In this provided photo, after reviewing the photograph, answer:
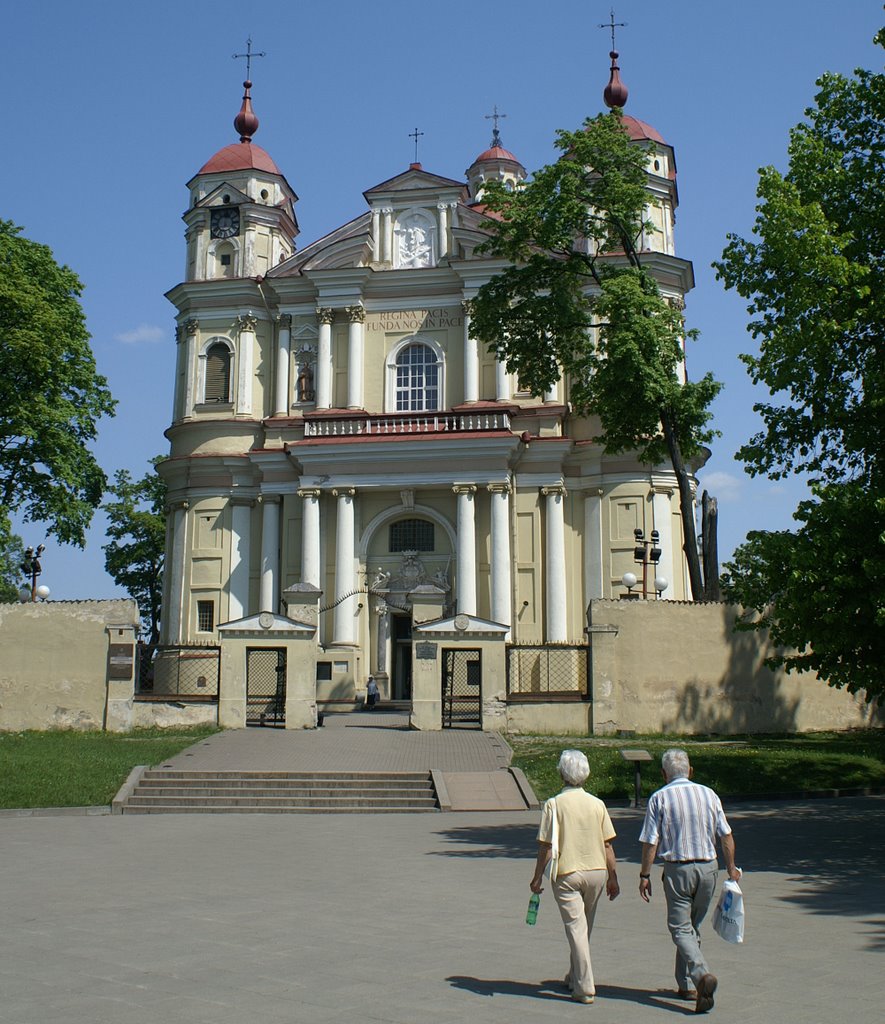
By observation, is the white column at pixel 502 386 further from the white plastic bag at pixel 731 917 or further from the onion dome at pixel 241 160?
the white plastic bag at pixel 731 917

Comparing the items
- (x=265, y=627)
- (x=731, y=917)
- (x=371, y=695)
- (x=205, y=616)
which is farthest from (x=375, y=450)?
(x=731, y=917)

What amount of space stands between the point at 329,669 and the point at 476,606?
5.06 m

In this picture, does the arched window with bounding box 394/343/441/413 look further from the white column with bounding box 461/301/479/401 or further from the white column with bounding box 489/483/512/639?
the white column with bounding box 489/483/512/639

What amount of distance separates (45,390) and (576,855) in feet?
94.1

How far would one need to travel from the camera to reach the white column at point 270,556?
37.2 metres

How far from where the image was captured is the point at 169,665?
118 ft

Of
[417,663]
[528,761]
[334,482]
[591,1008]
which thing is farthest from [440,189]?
[591,1008]

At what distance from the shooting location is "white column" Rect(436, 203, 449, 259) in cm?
3884

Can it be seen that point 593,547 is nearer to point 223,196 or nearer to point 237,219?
point 237,219

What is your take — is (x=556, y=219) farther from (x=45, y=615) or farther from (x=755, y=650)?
(x=45, y=615)

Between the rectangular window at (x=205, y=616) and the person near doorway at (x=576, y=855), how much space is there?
32.0m

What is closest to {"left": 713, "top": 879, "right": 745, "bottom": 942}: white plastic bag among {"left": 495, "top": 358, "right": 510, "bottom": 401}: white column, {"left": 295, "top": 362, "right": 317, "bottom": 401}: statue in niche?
{"left": 495, "top": 358, "right": 510, "bottom": 401}: white column

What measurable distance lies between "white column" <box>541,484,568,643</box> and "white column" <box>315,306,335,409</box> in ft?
27.0

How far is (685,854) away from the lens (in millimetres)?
6871
